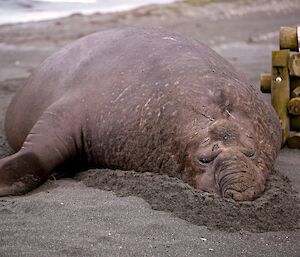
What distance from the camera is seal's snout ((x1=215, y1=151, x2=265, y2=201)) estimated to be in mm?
3725

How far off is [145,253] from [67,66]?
2162 mm

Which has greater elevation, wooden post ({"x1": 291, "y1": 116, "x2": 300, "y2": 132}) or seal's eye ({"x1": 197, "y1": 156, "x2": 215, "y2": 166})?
seal's eye ({"x1": 197, "y1": 156, "x2": 215, "y2": 166})

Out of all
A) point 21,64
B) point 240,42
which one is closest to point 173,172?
point 21,64

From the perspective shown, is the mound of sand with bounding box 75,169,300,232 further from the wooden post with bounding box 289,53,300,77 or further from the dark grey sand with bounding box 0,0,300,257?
the wooden post with bounding box 289,53,300,77

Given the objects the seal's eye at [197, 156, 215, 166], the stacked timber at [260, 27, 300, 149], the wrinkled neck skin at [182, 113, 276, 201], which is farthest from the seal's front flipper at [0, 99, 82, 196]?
the stacked timber at [260, 27, 300, 149]

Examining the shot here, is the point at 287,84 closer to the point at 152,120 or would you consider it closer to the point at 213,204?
the point at 152,120

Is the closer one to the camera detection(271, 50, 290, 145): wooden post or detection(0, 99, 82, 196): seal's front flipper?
detection(0, 99, 82, 196): seal's front flipper

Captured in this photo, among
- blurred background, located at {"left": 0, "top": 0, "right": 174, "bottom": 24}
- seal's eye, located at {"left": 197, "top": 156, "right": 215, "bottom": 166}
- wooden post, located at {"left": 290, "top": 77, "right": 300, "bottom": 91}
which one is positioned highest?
seal's eye, located at {"left": 197, "top": 156, "right": 215, "bottom": 166}

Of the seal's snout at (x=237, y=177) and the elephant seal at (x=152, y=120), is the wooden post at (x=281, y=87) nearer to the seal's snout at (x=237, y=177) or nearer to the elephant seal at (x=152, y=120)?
the elephant seal at (x=152, y=120)

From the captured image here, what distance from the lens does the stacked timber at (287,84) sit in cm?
546

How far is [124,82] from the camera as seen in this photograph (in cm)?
468

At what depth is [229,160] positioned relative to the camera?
3.81m

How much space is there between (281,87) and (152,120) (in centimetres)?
151

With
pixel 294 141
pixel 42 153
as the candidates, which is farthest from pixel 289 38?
pixel 42 153
